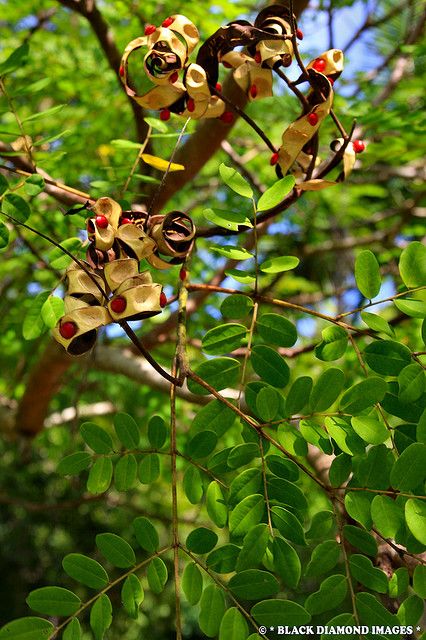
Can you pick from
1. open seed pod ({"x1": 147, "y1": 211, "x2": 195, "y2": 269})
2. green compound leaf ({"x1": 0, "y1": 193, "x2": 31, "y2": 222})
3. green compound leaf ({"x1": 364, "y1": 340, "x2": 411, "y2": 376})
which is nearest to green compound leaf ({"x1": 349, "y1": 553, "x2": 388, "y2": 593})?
green compound leaf ({"x1": 364, "y1": 340, "x2": 411, "y2": 376})

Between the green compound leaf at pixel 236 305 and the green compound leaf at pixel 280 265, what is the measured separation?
50 mm

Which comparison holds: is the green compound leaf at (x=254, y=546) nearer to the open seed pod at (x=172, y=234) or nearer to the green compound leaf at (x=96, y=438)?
the green compound leaf at (x=96, y=438)

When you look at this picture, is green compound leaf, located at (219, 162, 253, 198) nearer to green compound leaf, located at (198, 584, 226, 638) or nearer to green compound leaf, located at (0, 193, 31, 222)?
green compound leaf, located at (0, 193, 31, 222)

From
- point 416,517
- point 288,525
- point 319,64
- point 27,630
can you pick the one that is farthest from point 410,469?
point 319,64

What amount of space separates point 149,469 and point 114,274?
29 centimetres

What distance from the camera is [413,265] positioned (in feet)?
2.86

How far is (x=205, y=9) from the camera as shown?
1.98m

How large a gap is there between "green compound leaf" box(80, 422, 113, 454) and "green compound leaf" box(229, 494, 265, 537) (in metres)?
0.20

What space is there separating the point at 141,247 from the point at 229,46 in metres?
0.32

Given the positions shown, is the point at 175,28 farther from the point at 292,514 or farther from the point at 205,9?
the point at 205,9

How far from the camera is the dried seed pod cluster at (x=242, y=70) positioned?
88 cm

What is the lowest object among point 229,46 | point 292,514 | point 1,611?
Answer: point 1,611

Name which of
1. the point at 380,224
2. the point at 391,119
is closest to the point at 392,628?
the point at 391,119

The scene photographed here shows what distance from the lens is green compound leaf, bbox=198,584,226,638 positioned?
2.58 ft
